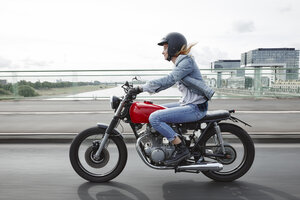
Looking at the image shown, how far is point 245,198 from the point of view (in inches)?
114

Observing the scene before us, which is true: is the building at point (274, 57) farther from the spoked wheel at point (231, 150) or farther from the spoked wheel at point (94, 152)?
the spoked wheel at point (94, 152)

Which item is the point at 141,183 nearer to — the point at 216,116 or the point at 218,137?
the point at 218,137

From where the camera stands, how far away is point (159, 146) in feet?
10.4

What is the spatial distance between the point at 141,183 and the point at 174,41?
1767 millimetres

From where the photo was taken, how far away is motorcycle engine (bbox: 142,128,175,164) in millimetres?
3105

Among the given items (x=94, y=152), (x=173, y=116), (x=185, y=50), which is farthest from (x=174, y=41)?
(x=94, y=152)

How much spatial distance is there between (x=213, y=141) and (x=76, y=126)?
3818 mm

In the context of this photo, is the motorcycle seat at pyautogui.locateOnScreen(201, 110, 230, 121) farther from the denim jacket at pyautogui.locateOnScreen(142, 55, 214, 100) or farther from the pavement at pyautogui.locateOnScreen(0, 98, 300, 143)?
the pavement at pyautogui.locateOnScreen(0, 98, 300, 143)

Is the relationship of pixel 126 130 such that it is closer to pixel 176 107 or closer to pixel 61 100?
pixel 176 107

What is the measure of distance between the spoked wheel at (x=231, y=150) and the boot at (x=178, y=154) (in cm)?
27

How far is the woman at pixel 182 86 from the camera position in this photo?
3.08 m

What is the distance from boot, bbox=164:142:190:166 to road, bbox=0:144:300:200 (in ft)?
1.07

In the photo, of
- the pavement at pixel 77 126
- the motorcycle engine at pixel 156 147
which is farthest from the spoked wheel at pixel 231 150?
the pavement at pixel 77 126

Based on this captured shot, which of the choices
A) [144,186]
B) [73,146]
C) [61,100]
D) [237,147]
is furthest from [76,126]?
[61,100]
